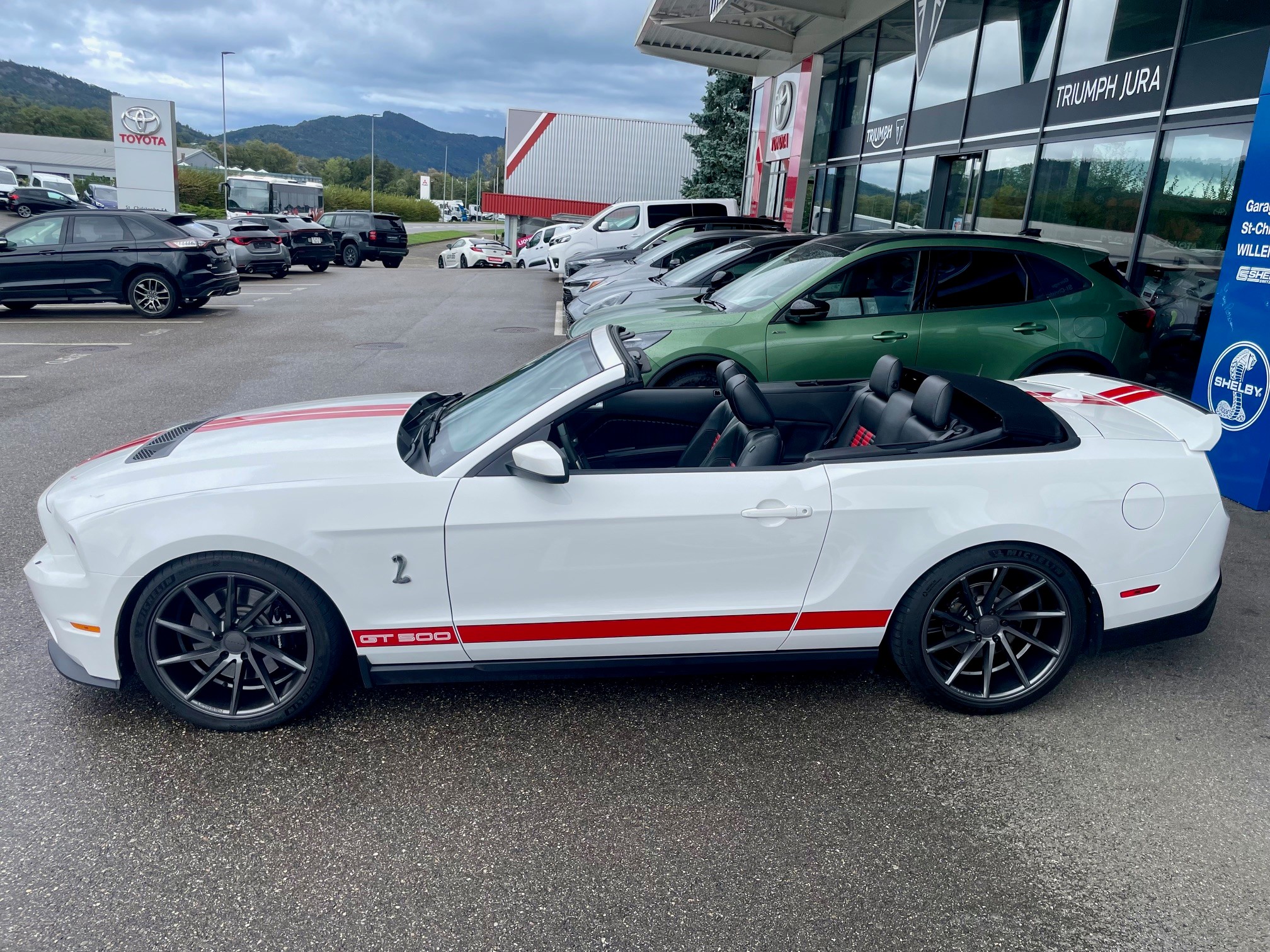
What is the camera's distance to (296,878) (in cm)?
270

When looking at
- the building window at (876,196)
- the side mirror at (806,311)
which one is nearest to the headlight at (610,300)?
the side mirror at (806,311)

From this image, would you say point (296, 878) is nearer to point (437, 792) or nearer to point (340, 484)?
point (437, 792)

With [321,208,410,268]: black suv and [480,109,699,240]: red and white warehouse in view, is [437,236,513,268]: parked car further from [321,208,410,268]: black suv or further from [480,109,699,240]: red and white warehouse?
[480,109,699,240]: red and white warehouse

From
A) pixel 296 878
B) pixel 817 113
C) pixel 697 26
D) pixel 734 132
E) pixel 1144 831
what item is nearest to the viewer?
pixel 296 878

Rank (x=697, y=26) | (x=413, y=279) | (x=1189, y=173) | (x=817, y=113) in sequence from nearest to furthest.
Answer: (x=1189, y=173) → (x=817, y=113) → (x=697, y=26) → (x=413, y=279)

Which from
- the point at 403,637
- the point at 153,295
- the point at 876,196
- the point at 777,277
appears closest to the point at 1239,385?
the point at 777,277

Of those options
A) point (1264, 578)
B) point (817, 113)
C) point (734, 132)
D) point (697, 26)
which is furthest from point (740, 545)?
point (734, 132)

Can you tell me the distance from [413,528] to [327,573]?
0.32m

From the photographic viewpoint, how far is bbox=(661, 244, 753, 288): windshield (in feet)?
32.4

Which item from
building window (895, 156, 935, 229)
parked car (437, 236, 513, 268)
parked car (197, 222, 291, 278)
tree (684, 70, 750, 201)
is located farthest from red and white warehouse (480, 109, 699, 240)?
building window (895, 156, 935, 229)

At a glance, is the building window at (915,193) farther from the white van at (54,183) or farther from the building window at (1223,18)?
the white van at (54,183)

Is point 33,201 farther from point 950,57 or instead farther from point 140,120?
point 950,57

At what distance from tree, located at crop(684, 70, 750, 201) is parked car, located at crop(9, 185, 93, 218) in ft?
93.8

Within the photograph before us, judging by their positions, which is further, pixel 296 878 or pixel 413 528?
pixel 413 528
